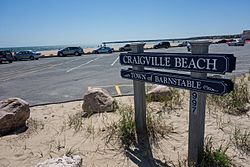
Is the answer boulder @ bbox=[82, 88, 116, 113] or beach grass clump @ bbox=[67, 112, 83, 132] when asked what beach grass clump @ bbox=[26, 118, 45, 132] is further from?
boulder @ bbox=[82, 88, 116, 113]

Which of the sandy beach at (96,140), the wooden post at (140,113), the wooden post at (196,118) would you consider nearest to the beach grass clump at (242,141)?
the sandy beach at (96,140)

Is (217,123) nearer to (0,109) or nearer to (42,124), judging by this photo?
(42,124)

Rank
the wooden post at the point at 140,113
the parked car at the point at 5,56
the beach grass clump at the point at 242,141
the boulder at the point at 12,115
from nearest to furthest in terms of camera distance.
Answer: the beach grass clump at the point at 242,141
the wooden post at the point at 140,113
the boulder at the point at 12,115
the parked car at the point at 5,56

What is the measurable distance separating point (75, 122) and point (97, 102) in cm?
82

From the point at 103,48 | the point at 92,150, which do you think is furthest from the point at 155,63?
the point at 103,48

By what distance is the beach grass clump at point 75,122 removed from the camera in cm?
562

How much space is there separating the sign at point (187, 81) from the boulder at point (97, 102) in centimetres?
189

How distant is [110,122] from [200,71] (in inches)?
113

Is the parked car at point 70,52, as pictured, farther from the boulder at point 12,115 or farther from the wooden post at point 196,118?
the wooden post at point 196,118

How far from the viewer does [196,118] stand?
3705mm

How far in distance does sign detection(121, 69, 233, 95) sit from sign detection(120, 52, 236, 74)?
14 centimetres

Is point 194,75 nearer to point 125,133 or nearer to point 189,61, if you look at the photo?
point 189,61

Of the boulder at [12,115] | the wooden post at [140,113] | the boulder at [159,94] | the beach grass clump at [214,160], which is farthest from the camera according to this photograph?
the boulder at [159,94]

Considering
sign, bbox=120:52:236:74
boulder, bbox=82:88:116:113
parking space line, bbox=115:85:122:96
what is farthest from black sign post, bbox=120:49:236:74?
parking space line, bbox=115:85:122:96
